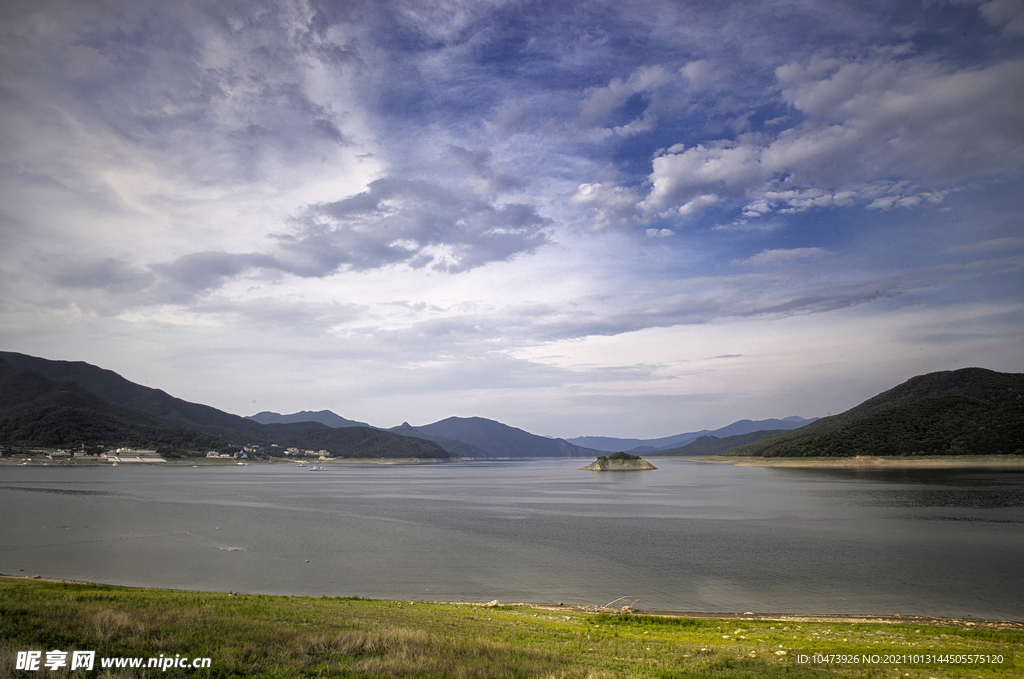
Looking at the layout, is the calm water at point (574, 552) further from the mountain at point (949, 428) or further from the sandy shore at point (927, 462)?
the mountain at point (949, 428)

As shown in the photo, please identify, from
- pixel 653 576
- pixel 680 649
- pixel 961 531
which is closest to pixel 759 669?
pixel 680 649

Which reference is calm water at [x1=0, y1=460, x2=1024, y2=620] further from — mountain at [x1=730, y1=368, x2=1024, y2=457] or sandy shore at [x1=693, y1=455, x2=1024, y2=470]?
mountain at [x1=730, y1=368, x2=1024, y2=457]

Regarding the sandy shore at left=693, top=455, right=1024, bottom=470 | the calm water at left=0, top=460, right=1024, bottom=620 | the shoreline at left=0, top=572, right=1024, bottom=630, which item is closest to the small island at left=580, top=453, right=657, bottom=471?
the sandy shore at left=693, top=455, right=1024, bottom=470

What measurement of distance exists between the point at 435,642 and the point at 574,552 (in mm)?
25088

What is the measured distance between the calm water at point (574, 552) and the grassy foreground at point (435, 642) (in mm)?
7329

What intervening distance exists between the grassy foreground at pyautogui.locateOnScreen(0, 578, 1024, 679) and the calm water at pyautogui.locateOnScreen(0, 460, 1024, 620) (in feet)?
24.0

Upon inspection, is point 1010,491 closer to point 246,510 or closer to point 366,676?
point 366,676

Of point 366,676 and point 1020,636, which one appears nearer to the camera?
point 366,676

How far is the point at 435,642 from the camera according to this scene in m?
12.0

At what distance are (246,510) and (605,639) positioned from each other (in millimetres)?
59585

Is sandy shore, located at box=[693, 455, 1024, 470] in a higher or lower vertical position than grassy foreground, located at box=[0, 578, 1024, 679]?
lower

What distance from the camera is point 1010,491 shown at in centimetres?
6844

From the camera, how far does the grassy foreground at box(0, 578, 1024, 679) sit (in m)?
10.1

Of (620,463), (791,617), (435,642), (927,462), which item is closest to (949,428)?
(927,462)
